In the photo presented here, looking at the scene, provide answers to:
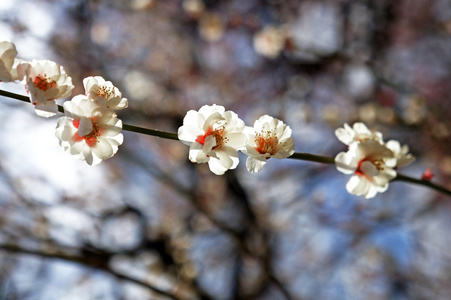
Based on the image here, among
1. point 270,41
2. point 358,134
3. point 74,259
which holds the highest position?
point 270,41

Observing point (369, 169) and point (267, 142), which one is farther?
point (369, 169)

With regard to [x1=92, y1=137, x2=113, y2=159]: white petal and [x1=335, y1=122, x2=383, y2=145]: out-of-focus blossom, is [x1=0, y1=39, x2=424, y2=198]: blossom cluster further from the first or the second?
[x1=335, y1=122, x2=383, y2=145]: out-of-focus blossom

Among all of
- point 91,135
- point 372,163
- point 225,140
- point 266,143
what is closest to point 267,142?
point 266,143

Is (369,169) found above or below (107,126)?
above

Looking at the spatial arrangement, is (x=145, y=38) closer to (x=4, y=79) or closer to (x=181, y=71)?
(x=181, y=71)

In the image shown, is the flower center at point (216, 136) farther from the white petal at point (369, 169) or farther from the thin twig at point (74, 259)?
the thin twig at point (74, 259)

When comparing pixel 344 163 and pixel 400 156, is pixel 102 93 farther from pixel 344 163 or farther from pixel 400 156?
pixel 400 156

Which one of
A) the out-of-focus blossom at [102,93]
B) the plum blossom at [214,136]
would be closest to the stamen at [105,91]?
Result: the out-of-focus blossom at [102,93]
